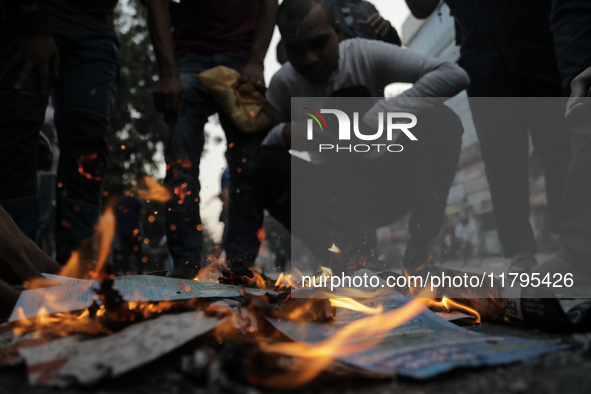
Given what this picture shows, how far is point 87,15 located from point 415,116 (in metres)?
1.97

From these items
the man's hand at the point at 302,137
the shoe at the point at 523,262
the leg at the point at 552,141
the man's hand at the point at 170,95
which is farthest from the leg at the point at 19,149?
the leg at the point at 552,141

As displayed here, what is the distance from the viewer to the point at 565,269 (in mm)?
1830

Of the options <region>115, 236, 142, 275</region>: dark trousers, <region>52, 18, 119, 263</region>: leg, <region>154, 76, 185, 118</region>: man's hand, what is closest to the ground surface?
<region>52, 18, 119, 263</region>: leg

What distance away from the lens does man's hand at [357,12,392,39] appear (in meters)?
3.02

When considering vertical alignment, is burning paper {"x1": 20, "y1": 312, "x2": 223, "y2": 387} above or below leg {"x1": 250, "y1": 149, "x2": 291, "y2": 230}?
below

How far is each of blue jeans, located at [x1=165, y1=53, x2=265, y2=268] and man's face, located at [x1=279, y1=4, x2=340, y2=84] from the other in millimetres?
382

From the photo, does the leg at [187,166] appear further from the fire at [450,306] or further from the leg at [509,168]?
the leg at [509,168]

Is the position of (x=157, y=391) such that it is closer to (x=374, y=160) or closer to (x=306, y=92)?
(x=374, y=160)

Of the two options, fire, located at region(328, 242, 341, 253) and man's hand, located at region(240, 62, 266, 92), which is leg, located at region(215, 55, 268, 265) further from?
fire, located at region(328, 242, 341, 253)

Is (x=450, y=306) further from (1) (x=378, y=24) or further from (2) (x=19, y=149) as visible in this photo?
(1) (x=378, y=24)

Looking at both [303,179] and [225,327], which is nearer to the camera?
[225,327]

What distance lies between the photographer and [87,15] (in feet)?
7.70

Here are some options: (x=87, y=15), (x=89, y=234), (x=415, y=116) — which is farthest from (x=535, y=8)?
(x=89, y=234)

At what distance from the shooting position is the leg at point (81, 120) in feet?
7.22
